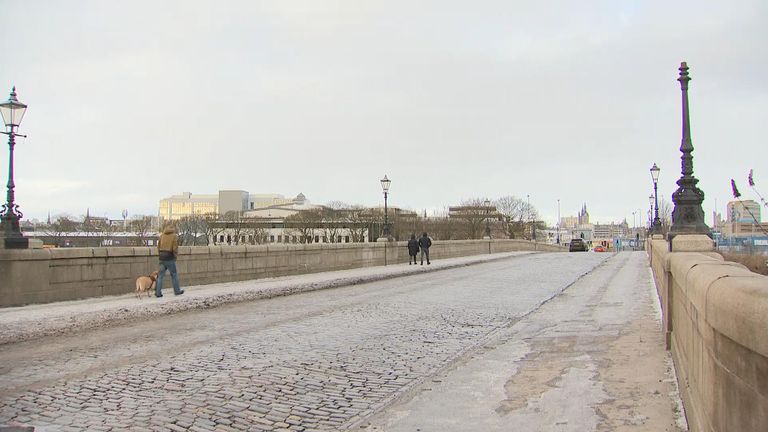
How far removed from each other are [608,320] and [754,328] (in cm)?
947

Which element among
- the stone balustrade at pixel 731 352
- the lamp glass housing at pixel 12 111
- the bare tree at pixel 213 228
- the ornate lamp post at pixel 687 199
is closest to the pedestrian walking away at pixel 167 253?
the lamp glass housing at pixel 12 111

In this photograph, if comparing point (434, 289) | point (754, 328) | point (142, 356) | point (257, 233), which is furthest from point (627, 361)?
point (257, 233)

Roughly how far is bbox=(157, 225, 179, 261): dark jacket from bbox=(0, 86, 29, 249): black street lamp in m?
2.71

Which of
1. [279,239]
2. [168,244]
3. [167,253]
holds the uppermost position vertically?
[168,244]

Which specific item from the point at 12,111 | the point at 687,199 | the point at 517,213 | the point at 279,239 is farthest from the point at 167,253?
the point at 279,239

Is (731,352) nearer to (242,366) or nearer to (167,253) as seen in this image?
(242,366)

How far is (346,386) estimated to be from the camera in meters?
6.65

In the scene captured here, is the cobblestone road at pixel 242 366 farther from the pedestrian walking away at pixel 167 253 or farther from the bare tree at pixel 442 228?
the bare tree at pixel 442 228

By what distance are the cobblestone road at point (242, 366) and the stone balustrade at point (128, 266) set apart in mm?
2984

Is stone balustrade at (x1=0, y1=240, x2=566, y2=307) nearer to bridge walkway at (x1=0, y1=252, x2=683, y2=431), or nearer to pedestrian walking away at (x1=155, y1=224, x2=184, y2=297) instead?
bridge walkway at (x1=0, y1=252, x2=683, y2=431)

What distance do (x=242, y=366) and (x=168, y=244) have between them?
7.62 m

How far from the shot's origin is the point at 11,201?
44.4 feet

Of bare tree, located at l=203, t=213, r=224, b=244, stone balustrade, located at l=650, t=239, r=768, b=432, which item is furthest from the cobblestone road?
bare tree, located at l=203, t=213, r=224, b=244

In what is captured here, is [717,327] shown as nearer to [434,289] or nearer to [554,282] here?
[434,289]
